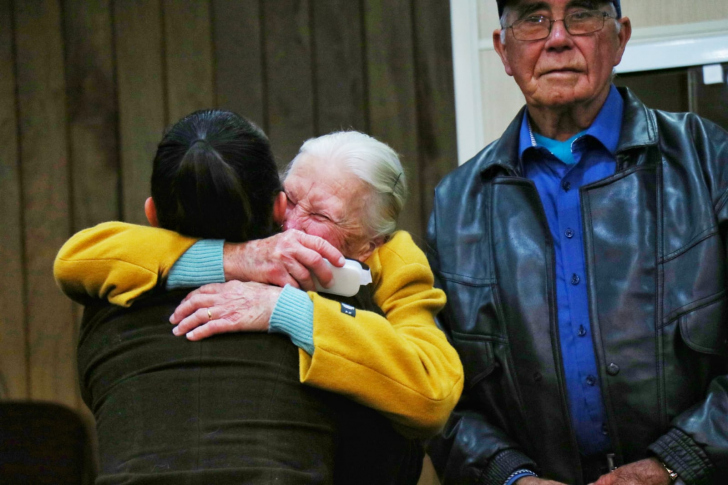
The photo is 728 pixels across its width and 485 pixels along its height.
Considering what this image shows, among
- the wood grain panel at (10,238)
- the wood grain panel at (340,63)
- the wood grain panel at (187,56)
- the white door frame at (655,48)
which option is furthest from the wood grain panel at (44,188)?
the white door frame at (655,48)

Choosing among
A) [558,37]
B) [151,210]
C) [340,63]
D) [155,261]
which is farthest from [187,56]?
[155,261]

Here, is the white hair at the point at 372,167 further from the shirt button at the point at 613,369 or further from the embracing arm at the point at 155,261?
the shirt button at the point at 613,369

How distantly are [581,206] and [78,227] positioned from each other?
6.38ft

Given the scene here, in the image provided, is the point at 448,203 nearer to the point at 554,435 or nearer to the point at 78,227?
the point at 554,435

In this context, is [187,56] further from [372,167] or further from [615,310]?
[615,310]

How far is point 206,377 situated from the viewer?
118cm

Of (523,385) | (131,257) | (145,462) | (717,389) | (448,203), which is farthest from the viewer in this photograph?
(448,203)

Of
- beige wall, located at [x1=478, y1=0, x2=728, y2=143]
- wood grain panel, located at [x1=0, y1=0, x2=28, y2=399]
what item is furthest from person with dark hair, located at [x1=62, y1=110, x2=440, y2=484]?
wood grain panel, located at [x1=0, y1=0, x2=28, y2=399]

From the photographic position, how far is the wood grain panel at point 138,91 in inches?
118

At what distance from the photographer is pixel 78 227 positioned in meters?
3.04

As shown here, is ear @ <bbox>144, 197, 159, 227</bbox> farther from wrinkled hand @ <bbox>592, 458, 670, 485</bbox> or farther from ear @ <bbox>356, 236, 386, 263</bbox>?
wrinkled hand @ <bbox>592, 458, 670, 485</bbox>

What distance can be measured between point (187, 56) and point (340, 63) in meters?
0.55

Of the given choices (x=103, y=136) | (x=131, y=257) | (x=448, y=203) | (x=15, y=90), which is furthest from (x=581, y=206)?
(x=15, y=90)

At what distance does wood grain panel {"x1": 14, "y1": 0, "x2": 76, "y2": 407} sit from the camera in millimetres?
3021
